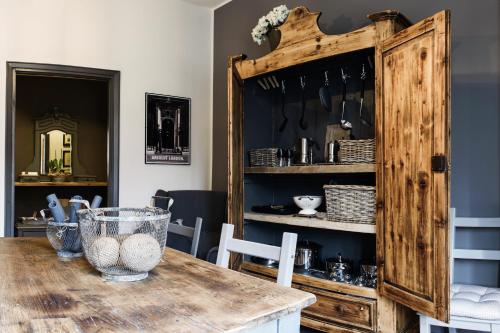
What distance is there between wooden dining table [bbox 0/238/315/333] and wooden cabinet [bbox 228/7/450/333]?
1.07 meters

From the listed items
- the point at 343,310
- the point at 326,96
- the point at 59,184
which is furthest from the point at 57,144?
the point at 343,310

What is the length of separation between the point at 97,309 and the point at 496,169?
2.16 meters

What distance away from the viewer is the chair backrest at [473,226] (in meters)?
2.18

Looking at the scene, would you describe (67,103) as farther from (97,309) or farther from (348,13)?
(97,309)

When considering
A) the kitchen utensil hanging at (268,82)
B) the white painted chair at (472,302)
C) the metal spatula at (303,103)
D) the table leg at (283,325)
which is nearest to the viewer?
the table leg at (283,325)

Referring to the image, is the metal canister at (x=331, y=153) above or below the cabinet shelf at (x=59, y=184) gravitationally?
above

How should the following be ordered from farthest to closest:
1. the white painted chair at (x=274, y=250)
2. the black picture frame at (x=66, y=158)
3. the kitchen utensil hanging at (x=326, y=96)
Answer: the black picture frame at (x=66, y=158) < the kitchen utensil hanging at (x=326, y=96) < the white painted chair at (x=274, y=250)

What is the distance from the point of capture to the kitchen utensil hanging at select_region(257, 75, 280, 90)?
3.23 meters

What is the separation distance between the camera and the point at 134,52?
12.4 feet

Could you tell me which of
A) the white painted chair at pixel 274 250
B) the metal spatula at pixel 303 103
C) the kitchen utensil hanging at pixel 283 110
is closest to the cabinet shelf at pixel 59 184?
the kitchen utensil hanging at pixel 283 110

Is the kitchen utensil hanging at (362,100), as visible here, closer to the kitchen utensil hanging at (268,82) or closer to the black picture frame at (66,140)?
the kitchen utensil hanging at (268,82)

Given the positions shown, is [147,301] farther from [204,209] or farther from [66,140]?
[66,140]

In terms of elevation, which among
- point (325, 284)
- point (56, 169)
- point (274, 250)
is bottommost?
point (325, 284)

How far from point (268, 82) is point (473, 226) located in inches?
71.0
